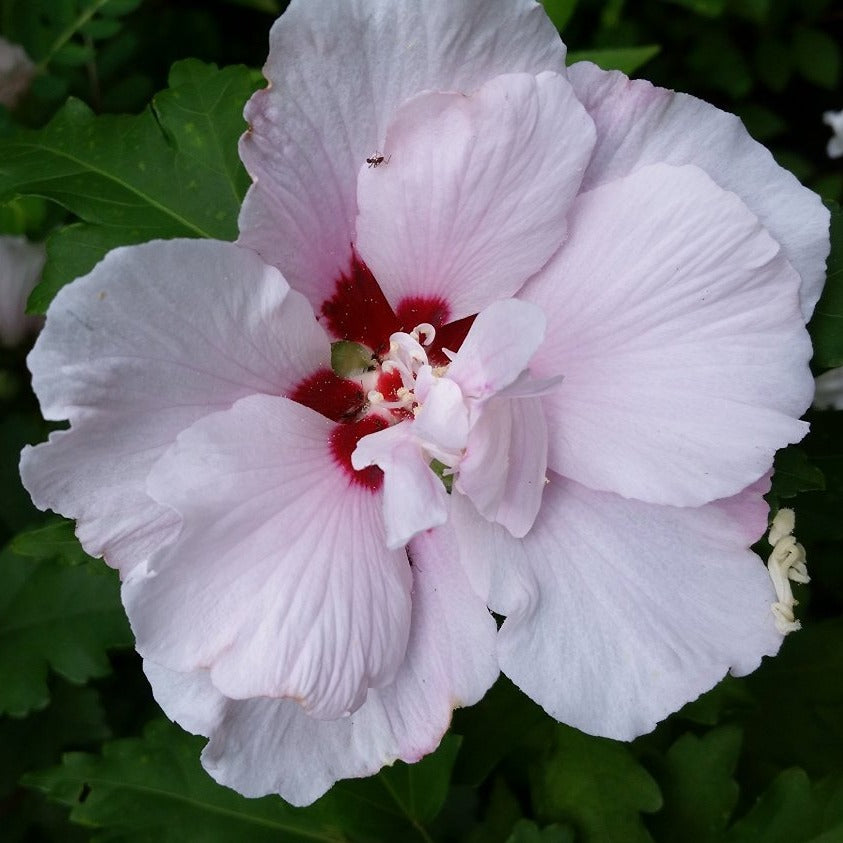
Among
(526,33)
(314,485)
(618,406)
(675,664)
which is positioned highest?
(526,33)

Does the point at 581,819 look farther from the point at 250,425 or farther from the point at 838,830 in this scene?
the point at 250,425

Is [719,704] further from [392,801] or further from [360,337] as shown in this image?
[360,337]

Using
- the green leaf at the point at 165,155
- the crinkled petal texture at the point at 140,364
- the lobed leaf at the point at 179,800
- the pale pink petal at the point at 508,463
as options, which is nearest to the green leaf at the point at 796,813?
the lobed leaf at the point at 179,800

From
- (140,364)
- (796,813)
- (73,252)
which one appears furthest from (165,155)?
(796,813)

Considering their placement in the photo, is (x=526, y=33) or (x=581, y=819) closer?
(x=526, y=33)

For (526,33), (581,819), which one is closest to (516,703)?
(581,819)

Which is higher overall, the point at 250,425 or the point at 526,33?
the point at 526,33
